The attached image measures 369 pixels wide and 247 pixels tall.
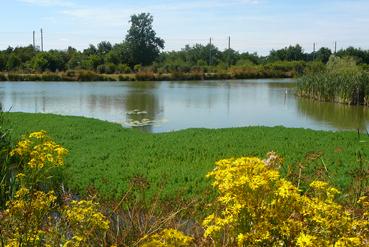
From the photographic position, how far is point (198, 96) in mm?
25312

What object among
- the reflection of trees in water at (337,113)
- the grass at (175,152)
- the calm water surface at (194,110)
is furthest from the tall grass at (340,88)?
the grass at (175,152)

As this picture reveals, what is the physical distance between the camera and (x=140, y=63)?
167 ft

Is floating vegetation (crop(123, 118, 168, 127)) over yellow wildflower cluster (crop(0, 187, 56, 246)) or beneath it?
beneath

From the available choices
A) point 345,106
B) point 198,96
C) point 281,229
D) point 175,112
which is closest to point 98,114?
point 175,112

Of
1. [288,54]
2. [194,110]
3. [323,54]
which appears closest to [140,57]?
[288,54]

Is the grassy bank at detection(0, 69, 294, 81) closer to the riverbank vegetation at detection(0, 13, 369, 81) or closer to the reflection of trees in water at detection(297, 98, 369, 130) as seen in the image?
the riverbank vegetation at detection(0, 13, 369, 81)

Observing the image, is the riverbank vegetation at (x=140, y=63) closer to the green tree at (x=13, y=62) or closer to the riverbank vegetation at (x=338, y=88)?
the green tree at (x=13, y=62)

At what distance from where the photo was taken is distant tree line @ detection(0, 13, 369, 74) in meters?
44.6

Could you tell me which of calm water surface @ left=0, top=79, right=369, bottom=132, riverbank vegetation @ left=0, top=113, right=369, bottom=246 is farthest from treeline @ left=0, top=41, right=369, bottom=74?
riverbank vegetation @ left=0, top=113, right=369, bottom=246

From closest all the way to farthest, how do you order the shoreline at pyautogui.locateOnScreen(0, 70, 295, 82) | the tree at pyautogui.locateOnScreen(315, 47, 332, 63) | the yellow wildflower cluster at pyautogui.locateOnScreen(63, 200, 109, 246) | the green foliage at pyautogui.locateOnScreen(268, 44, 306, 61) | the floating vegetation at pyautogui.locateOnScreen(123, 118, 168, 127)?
the yellow wildflower cluster at pyautogui.locateOnScreen(63, 200, 109, 246), the floating vegetation at pyautogui.locateOnScreen(123, 118, 168, 127), the shoreline at pyautogui.locateOnScreen(0, 70, 295, 82), the green foliage at pyautogui.locateOnScreen(268, 44, 306, 61), the tree at pyautogui.locateOnScreen(315, 47, 332, 63)

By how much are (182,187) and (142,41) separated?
4661 centimetres

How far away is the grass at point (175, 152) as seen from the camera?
6.59m

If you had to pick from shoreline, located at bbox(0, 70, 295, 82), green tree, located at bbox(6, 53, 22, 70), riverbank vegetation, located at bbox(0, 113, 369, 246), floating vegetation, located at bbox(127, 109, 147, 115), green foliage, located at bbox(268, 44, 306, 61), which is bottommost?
floating vegetation, located at bbox(127, 109, 147, 115)

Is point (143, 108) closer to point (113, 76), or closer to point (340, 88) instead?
point (340, 88)
